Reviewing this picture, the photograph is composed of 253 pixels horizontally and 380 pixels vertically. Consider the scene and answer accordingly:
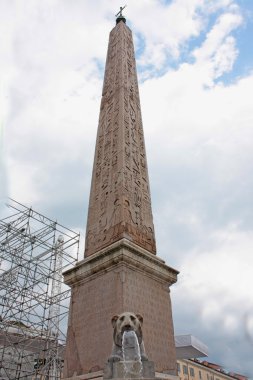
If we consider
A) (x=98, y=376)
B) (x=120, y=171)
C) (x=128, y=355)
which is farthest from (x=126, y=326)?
(x=120, y=171)

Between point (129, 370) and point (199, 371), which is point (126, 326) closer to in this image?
point (129, 370)

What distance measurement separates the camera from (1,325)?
16438 millimetres

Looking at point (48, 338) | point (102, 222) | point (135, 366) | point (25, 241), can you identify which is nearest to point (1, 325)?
point (48, 338)

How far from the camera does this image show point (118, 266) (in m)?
4.83

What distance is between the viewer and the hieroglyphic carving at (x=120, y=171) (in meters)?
5.58

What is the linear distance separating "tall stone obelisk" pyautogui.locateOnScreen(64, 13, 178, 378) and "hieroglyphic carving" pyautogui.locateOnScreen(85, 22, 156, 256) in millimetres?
18

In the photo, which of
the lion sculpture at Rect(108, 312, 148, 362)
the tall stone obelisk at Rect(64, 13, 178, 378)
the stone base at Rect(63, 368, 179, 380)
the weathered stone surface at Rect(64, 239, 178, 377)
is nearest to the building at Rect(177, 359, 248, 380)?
the tall stone obelisk at Rect(64, 13, 178, 378)

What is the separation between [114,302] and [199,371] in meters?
38.8

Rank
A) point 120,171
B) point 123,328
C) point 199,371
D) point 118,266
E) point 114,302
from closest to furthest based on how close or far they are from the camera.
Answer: point 123,328, point 114,302, point 118,266, point 120,171, point 199,371

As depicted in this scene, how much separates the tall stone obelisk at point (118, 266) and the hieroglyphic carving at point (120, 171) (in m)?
0.02

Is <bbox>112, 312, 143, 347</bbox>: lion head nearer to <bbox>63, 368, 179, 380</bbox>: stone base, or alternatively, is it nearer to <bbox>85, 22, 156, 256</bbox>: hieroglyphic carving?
<bbox>63, 368, 179, 380</bbox>: stone base

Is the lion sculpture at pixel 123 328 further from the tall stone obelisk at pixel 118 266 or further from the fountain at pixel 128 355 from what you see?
the tall stone obelisk at pixel 118 266

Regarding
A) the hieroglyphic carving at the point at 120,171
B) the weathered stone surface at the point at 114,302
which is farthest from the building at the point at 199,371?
the weathered stone surface at the point at 114,302

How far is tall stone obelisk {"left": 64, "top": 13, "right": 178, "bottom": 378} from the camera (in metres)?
4.57
